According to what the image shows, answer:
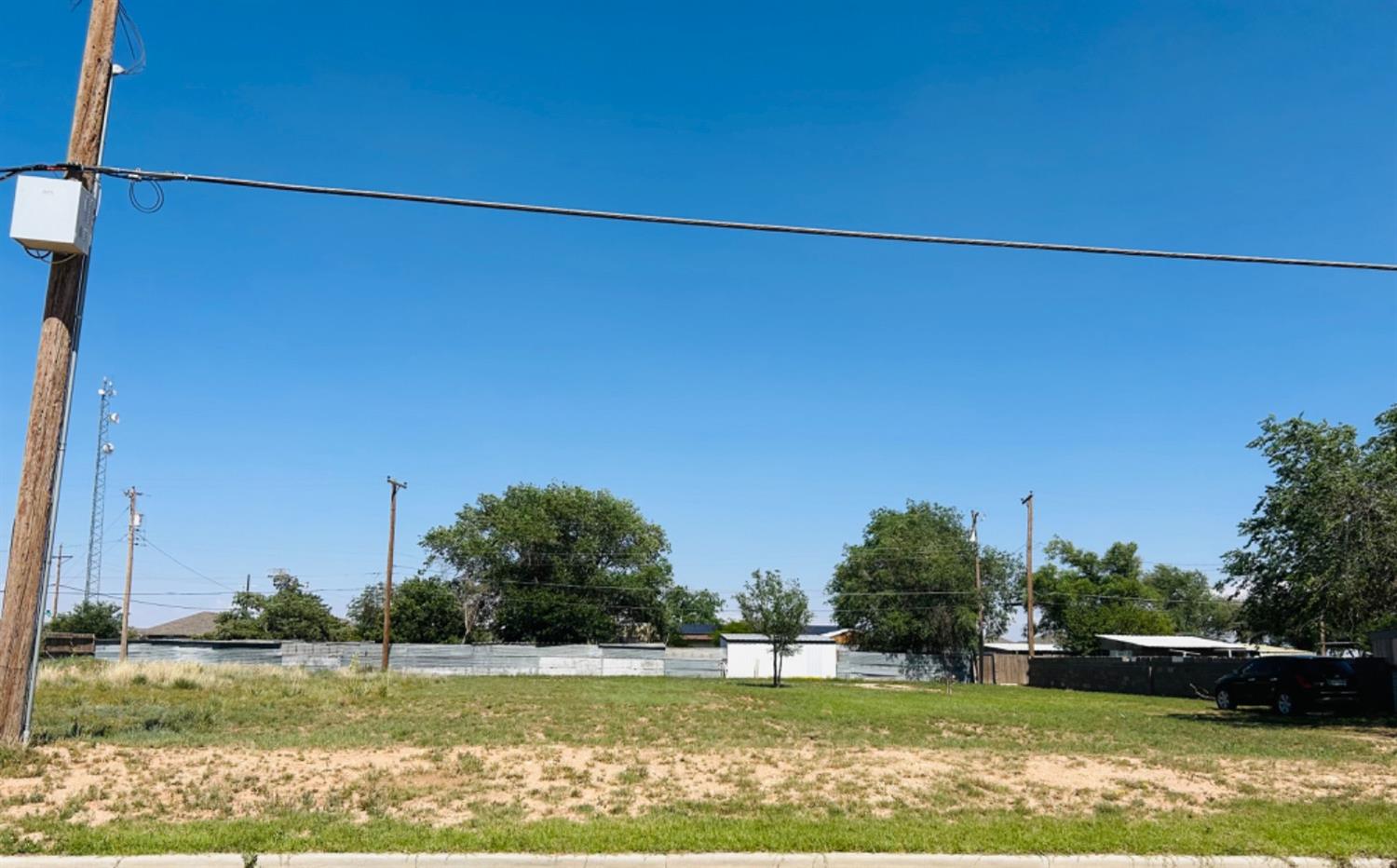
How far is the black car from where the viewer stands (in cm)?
2322

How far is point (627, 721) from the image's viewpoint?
19.0 m

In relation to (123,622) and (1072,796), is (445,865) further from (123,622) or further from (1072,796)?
(123,622)

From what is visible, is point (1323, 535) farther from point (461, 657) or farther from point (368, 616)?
point (368, 616)

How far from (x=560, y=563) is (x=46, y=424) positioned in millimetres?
56900

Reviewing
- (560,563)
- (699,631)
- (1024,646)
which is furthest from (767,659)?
(699,631)

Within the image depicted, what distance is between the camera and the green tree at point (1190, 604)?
347 ft

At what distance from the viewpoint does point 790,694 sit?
3209 cm

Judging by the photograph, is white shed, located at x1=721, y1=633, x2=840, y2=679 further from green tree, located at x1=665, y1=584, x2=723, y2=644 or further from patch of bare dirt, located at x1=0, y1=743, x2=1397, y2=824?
patch of bare dirt, located at x1=0, y1=743, x2=1397, y2=824

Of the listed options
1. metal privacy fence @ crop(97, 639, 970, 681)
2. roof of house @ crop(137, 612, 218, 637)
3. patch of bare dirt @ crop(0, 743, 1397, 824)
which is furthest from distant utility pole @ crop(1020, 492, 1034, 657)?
roof of house @ crop(137, 612, 218, 637)

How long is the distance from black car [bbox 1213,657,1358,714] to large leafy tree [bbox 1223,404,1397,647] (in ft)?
3.18

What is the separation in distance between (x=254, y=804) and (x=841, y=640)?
78.0 m

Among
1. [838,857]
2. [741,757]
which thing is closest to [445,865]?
[838,857]

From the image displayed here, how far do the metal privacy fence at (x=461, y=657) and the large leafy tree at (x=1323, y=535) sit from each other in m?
30.6

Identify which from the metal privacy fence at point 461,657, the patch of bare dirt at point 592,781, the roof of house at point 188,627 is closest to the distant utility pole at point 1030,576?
the metal privacy fence at point 461,657
